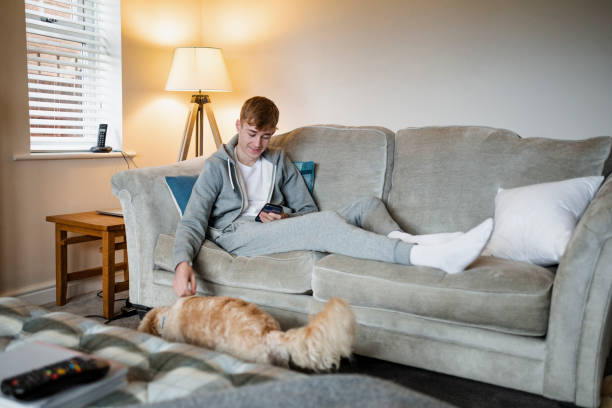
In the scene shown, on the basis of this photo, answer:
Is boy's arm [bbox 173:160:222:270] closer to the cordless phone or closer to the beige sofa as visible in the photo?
the beige sofa

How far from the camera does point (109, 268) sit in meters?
2.49

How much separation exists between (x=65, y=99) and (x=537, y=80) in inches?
103

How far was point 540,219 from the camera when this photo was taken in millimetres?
1838

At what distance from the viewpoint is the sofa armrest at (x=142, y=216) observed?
227cm

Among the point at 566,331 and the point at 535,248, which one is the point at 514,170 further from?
the point at 566,331

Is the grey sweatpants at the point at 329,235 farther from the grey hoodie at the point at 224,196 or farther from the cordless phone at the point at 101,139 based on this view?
the cordless phone at the point at 101,139

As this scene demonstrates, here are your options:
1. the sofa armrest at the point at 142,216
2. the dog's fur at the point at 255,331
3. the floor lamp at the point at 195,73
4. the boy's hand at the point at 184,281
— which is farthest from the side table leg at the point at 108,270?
the dog's fur at the point at 255,331

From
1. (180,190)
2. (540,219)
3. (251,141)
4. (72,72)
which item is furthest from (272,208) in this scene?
(72,72)

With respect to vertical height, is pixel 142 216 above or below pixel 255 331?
above

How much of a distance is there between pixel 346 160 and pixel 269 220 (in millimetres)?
526

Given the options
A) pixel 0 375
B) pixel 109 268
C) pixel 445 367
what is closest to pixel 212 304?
pixel 0 375

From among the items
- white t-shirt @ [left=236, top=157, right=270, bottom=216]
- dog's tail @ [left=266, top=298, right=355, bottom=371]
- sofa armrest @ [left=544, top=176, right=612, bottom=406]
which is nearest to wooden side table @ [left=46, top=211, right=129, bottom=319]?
white t-shirt @ [left=236, top=157, right=270, bottom=216]

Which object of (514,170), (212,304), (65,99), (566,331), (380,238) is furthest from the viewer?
(65,99)

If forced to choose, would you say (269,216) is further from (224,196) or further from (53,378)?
(53,378)
